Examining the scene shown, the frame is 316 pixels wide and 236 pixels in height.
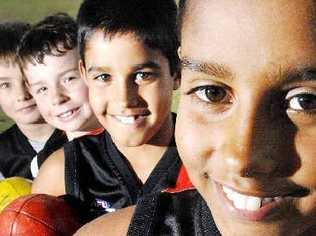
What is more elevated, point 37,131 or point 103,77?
point 103,77

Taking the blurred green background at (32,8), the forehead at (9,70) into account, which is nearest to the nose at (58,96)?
the forehead at (9,70)

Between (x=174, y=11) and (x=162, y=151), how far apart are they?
371 mm

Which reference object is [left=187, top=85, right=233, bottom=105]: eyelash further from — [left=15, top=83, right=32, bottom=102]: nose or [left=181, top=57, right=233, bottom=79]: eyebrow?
[left=15, top=83, right=32, bottom=102]: nose

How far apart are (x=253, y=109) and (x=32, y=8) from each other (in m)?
5.00

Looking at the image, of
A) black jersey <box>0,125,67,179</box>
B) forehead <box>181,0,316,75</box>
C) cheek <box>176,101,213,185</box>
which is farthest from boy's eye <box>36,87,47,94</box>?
forehead <box>181,0,316,75</box>

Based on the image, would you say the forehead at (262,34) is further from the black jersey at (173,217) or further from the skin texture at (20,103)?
the skin texture at (20,103)

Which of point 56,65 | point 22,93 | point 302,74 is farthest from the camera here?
point 22,93

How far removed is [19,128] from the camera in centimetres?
218

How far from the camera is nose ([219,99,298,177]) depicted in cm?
62

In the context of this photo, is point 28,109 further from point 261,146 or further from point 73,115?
point 261,146

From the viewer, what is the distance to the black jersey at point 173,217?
85 cm

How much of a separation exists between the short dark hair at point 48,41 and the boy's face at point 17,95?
19 cm

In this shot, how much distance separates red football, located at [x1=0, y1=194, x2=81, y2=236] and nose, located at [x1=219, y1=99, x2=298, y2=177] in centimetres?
72

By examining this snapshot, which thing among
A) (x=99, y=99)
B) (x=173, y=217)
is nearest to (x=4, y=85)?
(x=99, y=99)
